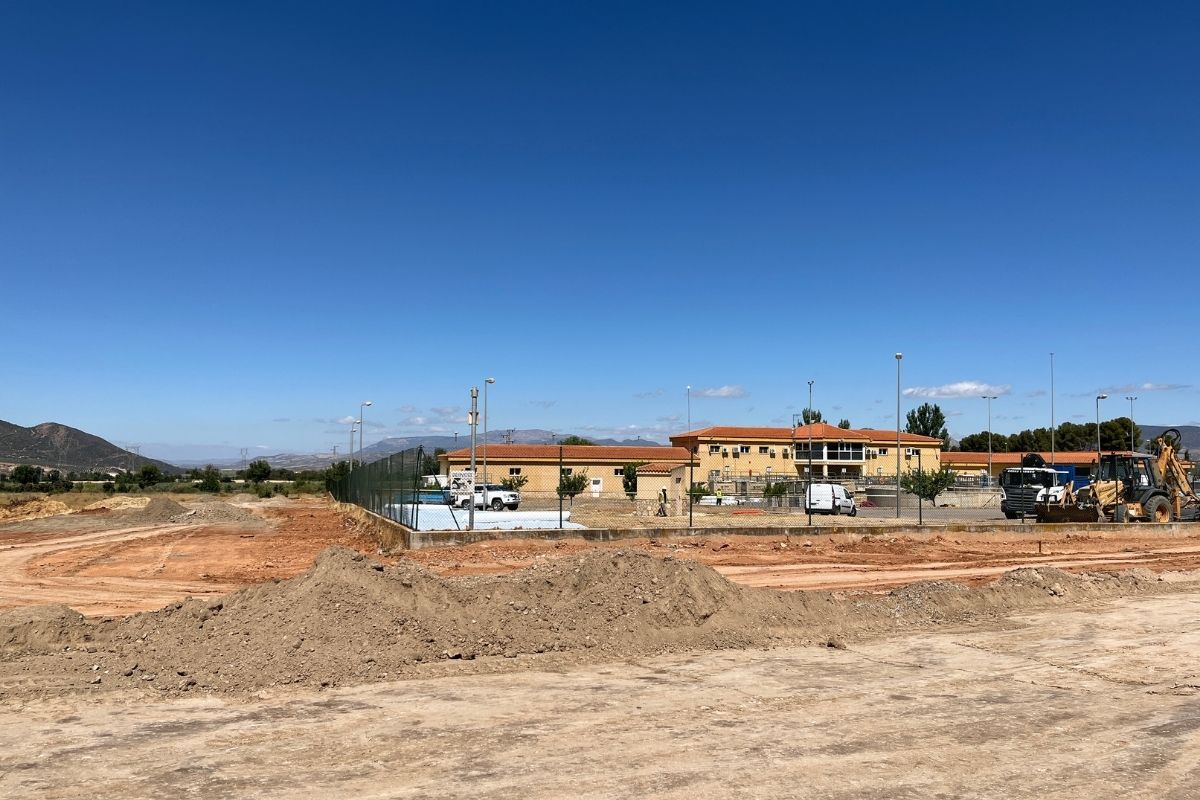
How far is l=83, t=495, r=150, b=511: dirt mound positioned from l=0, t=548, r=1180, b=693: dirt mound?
44.8 m

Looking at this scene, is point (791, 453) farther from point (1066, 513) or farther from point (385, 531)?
point (385, 531)

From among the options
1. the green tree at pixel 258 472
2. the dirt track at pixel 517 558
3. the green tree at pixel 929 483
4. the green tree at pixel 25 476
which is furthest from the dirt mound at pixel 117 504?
the green tree at pixel 929 483

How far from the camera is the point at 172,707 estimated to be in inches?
306

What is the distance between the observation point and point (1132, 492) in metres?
32.2

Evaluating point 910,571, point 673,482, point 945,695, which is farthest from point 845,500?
point 945,695

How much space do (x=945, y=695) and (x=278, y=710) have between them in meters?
5.94

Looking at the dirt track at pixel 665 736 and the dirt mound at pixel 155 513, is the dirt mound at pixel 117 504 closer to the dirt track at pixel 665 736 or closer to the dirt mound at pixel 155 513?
the dirt mound at pixel 155 513

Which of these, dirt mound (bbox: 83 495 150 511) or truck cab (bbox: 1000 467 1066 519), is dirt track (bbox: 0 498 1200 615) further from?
dirt mound (bbox: 83 495 150 511)

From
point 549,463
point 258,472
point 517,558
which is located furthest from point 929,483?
point 258,472

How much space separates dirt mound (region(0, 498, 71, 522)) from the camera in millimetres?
45438

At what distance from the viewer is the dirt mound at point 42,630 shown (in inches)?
374

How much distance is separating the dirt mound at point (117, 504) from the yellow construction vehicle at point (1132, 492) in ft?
151

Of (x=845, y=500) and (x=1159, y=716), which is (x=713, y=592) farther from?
(x=845, y=500)

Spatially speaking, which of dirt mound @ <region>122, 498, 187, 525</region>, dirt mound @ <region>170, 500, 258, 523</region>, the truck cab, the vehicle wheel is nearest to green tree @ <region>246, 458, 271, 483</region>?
dirt mound @ <region>170, 500, 258, 523</region>
